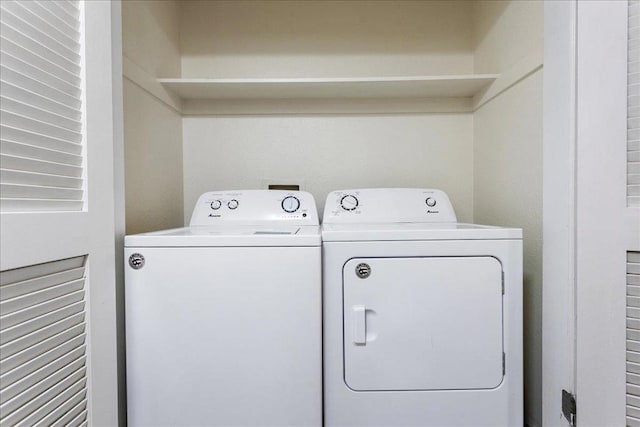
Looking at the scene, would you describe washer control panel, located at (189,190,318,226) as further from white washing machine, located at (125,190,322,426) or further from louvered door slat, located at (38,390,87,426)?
louvered door slat, located at (38,390,87,426)

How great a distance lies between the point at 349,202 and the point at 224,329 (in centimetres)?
74

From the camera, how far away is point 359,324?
0.98 metres

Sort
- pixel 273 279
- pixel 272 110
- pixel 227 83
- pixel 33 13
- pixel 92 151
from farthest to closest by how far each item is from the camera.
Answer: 1. pixel 272 110
2. pixel 227 83
3. pixel 273 279
4. pixel 92 151
5. pixel 33 13

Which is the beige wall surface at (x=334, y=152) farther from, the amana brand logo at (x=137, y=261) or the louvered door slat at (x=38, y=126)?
the louvered door slat at (x=38, y=126)

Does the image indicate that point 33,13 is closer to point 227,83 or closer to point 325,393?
point 227,83

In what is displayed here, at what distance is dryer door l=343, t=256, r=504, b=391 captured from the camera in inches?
38.8

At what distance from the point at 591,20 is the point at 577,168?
40cm

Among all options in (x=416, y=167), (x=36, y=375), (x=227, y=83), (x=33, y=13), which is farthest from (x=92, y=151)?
(x=416, y=167)

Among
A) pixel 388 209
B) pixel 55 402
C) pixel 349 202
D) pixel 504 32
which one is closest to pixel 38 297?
pixel 55 402

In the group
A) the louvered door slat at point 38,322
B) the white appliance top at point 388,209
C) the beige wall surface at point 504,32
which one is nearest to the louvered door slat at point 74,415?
the louvered door slat at point 38,322

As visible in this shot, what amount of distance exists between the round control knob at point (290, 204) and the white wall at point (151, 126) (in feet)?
1.88

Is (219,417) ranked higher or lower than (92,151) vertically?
lower

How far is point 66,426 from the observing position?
76cm

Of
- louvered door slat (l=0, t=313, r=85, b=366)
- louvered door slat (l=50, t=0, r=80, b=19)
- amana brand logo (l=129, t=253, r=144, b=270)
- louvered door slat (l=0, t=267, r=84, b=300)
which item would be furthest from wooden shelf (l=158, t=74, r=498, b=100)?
louvered door slat (l=0, t=313, r=85, b=366)
